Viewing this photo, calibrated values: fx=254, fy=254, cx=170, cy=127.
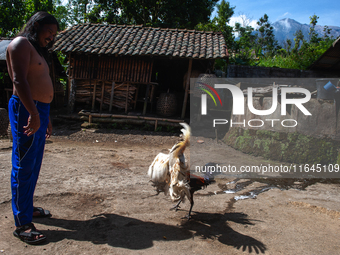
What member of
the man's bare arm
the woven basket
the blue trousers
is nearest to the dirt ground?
the blue trousers

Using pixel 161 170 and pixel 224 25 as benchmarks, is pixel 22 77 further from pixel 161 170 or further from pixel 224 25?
pixel 224 25

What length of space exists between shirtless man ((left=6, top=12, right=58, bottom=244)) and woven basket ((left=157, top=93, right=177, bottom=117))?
712cm

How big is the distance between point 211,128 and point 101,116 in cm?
402

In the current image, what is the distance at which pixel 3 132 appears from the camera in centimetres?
724

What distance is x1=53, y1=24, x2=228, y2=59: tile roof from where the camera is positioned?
888cm

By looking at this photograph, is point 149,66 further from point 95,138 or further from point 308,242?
point 308,242

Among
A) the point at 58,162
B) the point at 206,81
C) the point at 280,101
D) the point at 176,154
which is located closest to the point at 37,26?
the point at 176,154

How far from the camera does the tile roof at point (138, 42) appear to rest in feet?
29.1

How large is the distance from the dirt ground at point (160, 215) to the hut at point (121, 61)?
469cm

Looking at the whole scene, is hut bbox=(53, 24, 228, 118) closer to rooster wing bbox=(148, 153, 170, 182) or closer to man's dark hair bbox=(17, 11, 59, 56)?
rooster wing bbox=(148, 153, 170, 182)

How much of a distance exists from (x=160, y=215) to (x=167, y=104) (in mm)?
6688

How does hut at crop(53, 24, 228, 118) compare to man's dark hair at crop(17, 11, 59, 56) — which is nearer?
man's dark hair at crop(17, 11, 59, 56)

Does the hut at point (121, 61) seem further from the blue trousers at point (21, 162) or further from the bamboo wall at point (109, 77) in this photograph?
the blue trousers at point (21, 162)

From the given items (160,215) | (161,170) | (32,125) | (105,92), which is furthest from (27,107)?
(105,92)
